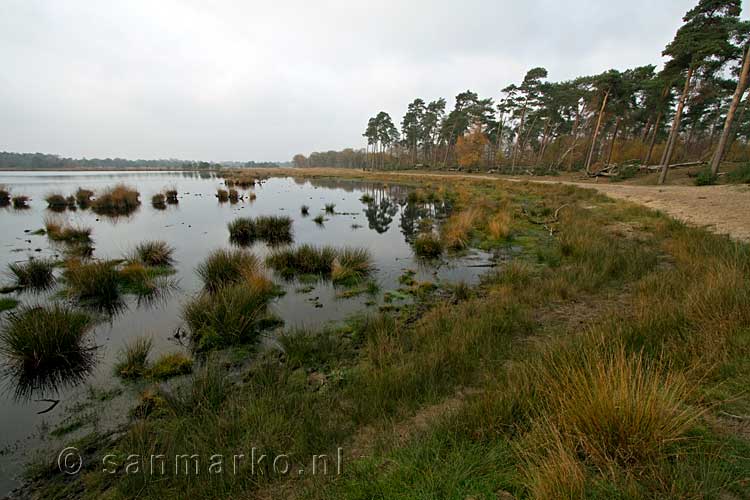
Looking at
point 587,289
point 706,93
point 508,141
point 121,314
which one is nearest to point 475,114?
point 508,141

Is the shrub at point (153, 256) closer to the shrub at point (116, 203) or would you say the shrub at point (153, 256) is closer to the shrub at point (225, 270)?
the shrub at point (225, 270)

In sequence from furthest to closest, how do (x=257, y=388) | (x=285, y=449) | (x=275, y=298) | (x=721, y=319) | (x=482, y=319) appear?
(x=275, y=298) → (x=482, y=319) → (x=257, y=388) → (x=721, y=319) → (x=285, y=449)

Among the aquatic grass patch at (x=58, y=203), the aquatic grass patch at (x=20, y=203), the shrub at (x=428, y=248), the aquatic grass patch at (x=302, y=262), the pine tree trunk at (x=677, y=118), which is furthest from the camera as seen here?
the pine tree trunk at (x=677, y=118)

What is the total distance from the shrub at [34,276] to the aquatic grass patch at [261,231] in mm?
5705

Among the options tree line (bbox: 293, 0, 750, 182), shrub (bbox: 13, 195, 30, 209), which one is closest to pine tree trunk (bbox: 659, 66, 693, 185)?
tree line (bbox: 293, 0, 750, 182)

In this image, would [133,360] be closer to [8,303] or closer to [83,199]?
[8,303]

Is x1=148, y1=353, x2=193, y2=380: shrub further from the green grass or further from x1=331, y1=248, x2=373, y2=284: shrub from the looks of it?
the green grass

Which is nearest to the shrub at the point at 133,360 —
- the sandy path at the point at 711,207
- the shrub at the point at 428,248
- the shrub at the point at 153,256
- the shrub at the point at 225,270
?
the shrub at the point at 225,270

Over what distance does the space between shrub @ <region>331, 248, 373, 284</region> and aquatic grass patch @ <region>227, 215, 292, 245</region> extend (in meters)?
4.51

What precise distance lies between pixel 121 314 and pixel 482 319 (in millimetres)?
7611

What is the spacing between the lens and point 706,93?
22.2 metres

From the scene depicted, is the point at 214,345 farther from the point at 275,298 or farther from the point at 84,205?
the point at 84,205

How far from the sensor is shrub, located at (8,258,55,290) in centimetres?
765

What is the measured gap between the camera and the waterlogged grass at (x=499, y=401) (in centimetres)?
194
